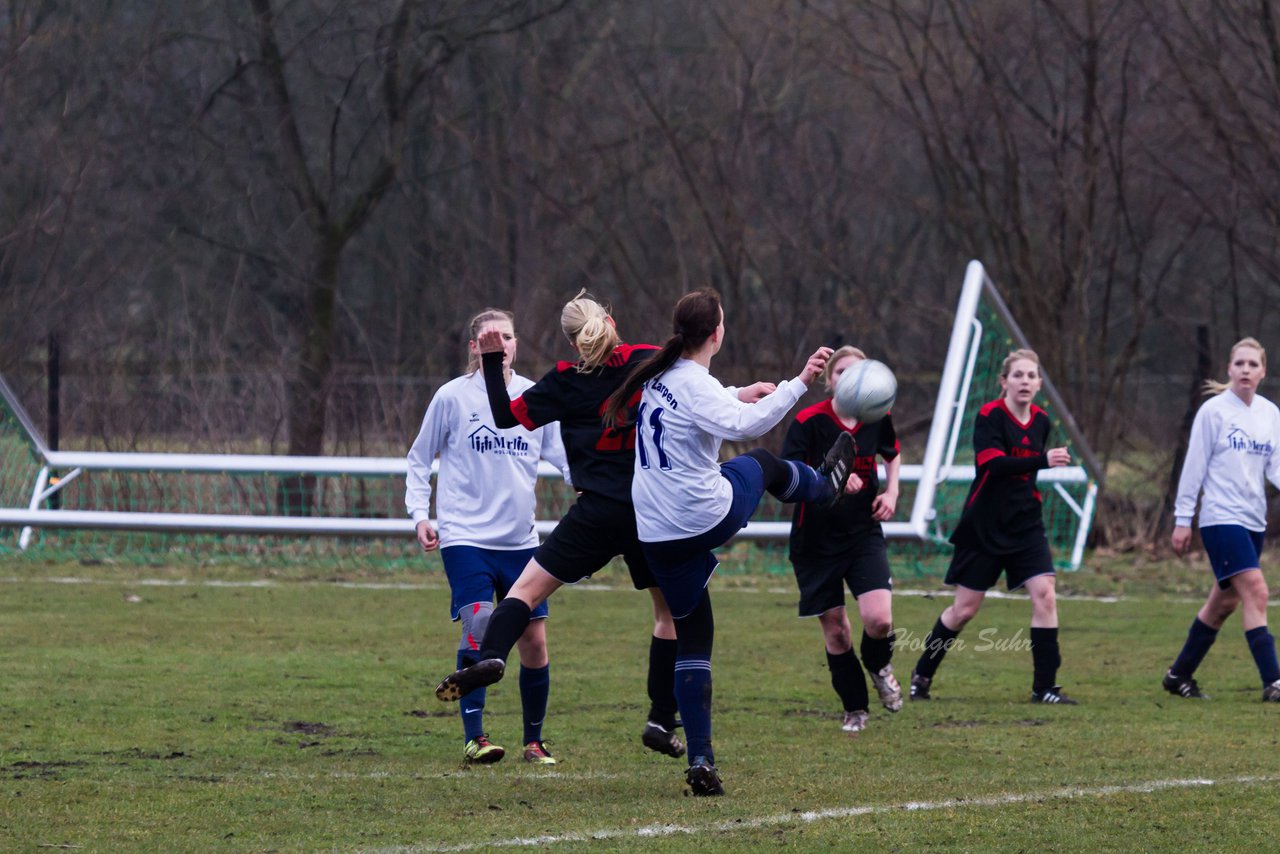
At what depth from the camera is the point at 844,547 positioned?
7570mm

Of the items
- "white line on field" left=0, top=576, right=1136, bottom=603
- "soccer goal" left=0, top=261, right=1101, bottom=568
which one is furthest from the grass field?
"soccer goal" left=0, top=261, right=1101, bottom=568

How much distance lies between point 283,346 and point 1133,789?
50.9 feet

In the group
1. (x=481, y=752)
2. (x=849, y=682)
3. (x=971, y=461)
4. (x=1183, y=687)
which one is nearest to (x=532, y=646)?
(x=481, y=752)

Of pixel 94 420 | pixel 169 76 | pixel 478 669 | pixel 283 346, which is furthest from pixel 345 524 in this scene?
pixel 169 76

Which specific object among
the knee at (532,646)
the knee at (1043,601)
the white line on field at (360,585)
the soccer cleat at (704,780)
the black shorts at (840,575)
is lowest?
the white line on field at (360,585)

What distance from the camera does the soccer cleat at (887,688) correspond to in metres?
7.75

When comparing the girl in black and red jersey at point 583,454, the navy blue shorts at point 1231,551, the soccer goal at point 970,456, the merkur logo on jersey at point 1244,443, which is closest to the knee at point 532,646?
the girl in black and red jersey at point 583,454

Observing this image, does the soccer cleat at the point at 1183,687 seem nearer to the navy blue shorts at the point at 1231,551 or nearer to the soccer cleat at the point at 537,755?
the navy blue shorts at the point at 1231,551

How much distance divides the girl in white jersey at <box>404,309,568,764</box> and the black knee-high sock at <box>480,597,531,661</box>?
552 millimetres

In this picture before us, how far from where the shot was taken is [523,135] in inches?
867

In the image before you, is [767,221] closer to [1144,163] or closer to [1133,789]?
[1144,163]

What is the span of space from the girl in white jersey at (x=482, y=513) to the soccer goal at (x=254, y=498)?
7.38 metres

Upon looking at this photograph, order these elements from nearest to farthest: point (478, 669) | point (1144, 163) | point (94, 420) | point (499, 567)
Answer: point (478, 669), point (499, 567), point (94, 420), point (1144, 163)

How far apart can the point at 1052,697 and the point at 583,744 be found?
108 inches
